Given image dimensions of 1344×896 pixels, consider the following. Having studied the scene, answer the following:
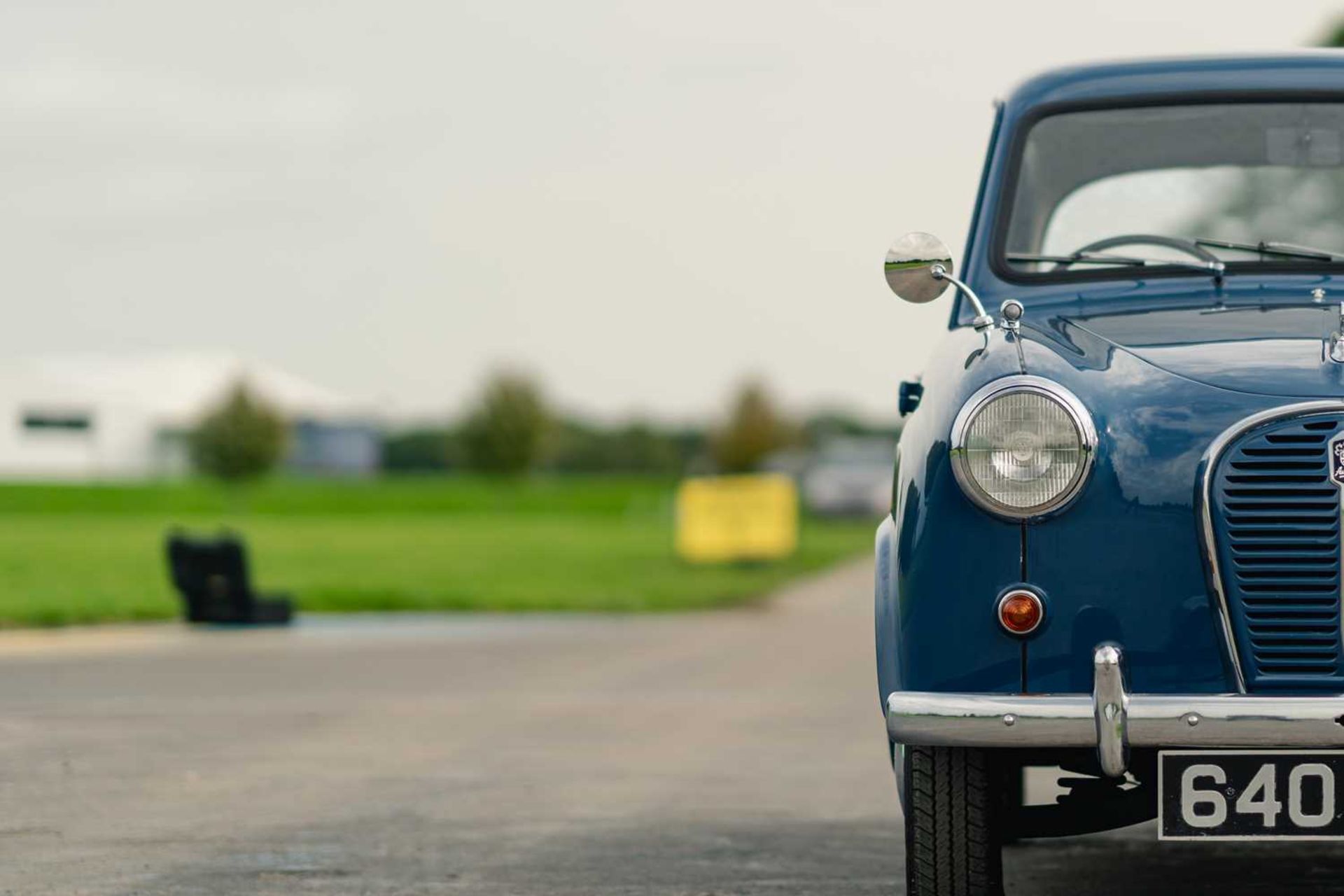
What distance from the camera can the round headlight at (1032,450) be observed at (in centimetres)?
435

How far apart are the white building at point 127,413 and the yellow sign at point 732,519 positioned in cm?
6605

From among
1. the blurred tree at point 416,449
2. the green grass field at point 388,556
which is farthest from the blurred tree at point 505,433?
the green grass field at point 388,556

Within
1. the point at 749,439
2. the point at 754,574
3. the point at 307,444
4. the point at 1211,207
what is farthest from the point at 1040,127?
the point at 307,444

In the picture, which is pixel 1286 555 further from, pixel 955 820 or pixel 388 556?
pixel 388 556

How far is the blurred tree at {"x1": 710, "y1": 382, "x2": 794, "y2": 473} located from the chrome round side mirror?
87646 mm

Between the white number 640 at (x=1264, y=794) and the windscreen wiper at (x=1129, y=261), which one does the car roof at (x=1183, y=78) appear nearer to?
the windscreen wiper at (x=1129, y=261)

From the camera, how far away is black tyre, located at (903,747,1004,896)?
177 inches

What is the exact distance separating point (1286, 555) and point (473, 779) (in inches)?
Result: 166

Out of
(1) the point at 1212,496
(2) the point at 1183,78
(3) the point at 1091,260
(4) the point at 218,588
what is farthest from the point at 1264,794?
(4) the point at 218,588

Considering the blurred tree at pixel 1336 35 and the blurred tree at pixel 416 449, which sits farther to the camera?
the blurred tree at pixel 416 449

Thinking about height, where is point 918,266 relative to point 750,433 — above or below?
above

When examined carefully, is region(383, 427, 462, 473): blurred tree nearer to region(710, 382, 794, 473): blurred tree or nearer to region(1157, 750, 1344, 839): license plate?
region(710, 382, 794, 473): blurred tree

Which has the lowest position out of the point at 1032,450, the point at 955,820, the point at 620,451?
the point at 955,820

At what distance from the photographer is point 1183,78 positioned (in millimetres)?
6137
